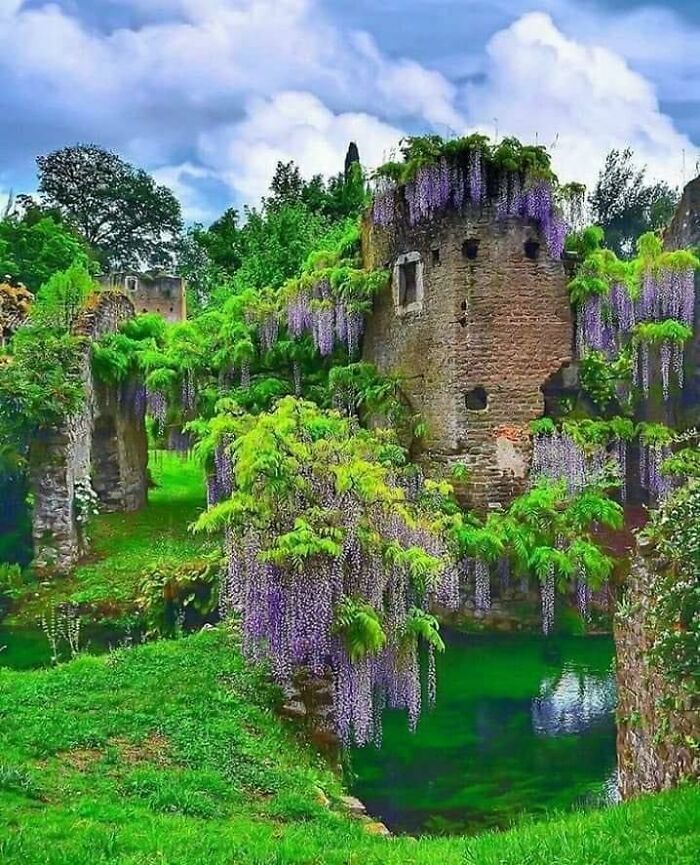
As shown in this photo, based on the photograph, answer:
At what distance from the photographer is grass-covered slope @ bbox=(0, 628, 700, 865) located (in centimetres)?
427

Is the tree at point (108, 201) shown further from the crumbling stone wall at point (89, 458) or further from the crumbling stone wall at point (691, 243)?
the crumbling stone wall at point (691, 243)

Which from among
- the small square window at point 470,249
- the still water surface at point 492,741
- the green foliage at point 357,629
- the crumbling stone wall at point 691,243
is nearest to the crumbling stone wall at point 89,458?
the still water surface at point 492,741

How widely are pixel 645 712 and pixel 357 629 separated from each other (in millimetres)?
2606

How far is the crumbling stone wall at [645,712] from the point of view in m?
5.19

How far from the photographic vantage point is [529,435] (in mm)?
14516

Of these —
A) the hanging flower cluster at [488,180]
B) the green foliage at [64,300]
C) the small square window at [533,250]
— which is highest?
the hanging flower cluster at [488,180]

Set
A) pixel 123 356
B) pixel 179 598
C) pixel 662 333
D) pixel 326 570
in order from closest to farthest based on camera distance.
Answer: pixel 326 570 → pixel 179 598 → pixel 662 333 → pixel 123 356

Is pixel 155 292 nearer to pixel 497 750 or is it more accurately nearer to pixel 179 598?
pixel 179 598

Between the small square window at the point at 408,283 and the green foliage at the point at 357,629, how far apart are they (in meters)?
8.65

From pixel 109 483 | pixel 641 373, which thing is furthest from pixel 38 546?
pixel 641 373

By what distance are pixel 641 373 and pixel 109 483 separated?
9919 mm

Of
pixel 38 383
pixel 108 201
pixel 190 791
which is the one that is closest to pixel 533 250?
pixel 38 383

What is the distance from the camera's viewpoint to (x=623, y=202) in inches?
1435

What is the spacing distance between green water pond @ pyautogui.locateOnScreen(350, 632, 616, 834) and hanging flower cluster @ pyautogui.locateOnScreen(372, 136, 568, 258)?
6.87 m
